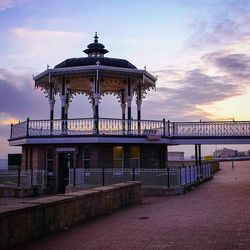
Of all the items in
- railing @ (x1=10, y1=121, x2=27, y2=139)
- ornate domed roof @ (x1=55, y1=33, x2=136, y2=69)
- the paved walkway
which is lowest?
the paved walkway

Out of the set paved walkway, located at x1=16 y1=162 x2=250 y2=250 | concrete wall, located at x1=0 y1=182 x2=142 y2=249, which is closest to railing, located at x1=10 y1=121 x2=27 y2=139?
concrete wall, located at x1=0 y1=182 x2=142 y2=249

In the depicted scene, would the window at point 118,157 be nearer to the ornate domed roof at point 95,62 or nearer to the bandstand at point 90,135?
the bandstand at point 90,135

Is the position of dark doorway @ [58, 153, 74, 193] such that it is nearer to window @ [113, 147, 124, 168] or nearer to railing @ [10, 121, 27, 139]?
window @ [113, 147, 124, 168]

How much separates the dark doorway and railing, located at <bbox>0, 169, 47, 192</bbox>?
1045mm

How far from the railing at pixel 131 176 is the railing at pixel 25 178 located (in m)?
3.31

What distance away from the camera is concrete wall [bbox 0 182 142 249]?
27.5 ft

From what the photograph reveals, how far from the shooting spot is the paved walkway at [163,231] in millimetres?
8773

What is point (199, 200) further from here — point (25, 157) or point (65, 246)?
point (25, 157)

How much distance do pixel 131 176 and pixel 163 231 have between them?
12.2 m

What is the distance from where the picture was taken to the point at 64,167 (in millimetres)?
26406

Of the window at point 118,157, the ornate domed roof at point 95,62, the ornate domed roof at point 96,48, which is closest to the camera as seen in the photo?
the window at point 118,157

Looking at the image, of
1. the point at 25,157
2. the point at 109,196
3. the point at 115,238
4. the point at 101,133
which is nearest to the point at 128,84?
the point at 101,133

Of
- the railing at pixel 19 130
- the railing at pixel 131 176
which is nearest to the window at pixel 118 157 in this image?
the railing at pixel 131 176

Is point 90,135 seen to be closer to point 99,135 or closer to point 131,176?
point 99,135
